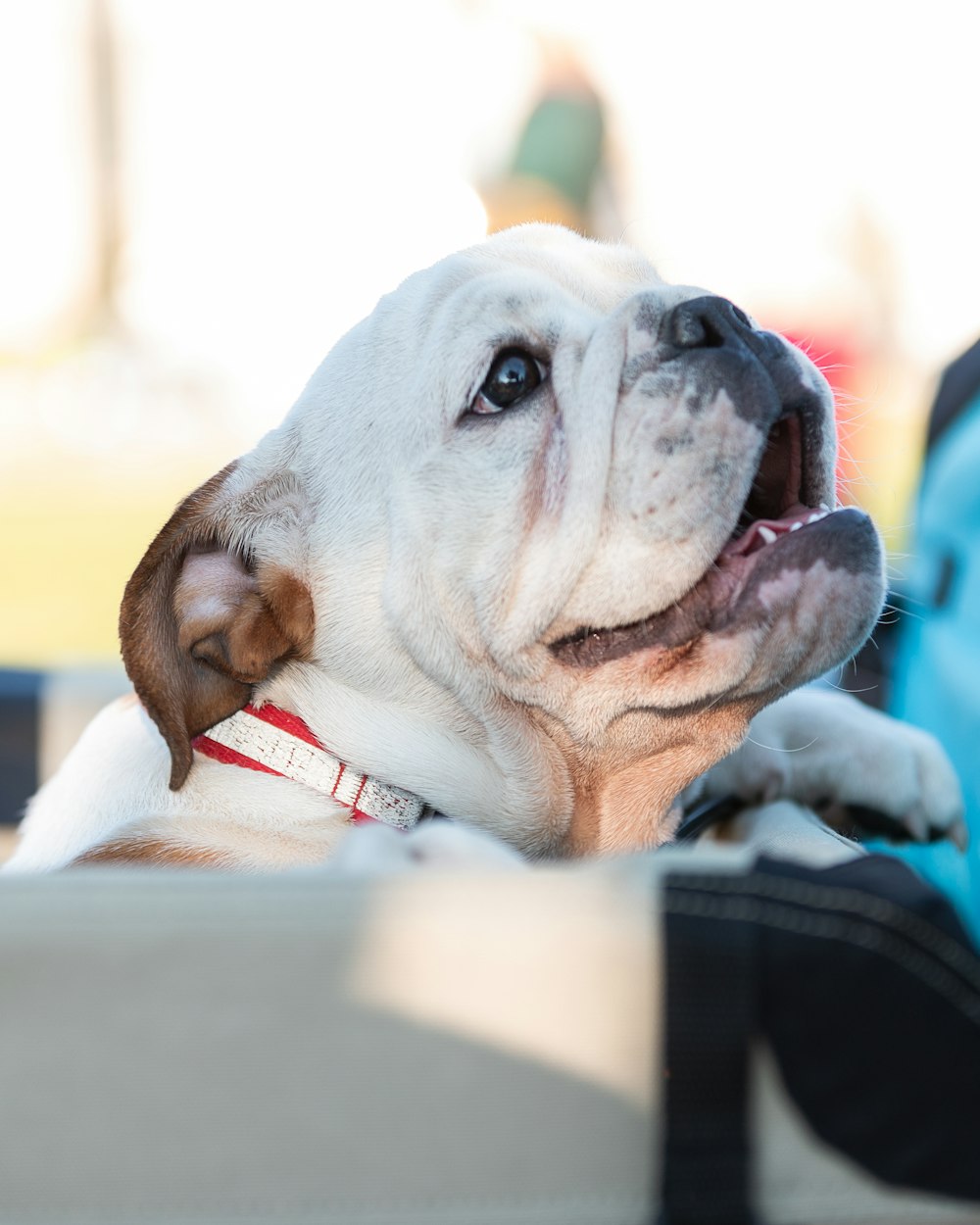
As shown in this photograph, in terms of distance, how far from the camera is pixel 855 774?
244 cm

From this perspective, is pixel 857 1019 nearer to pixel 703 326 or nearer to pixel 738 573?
pixel 738 573

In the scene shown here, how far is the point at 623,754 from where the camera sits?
227 cm

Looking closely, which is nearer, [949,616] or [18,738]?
[949,616]

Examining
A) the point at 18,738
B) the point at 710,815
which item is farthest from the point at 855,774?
the point at 18,738

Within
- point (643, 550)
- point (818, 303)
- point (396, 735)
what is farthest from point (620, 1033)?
point (818, 303)

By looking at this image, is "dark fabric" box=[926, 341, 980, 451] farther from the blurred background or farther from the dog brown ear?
the blurred background

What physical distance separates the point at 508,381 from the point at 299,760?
0.81m

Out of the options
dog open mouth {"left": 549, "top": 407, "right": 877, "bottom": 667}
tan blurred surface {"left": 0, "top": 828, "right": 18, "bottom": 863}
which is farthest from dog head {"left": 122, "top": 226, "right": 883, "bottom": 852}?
tan blurred surface {"left": 0, "top": 828, "right": 18, "bottom": 863}

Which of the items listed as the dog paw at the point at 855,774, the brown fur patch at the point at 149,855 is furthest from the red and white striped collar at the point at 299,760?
the dog paw at the point at 855,774

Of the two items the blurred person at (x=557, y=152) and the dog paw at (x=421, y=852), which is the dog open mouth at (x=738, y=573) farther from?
the blurred person at (x=557, y=152)

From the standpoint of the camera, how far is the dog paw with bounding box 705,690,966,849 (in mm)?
2379

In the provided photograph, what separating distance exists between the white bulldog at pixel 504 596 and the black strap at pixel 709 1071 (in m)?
1.00

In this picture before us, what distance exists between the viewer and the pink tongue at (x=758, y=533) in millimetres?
2178

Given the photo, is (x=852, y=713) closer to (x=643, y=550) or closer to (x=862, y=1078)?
(x=643, y=550)
